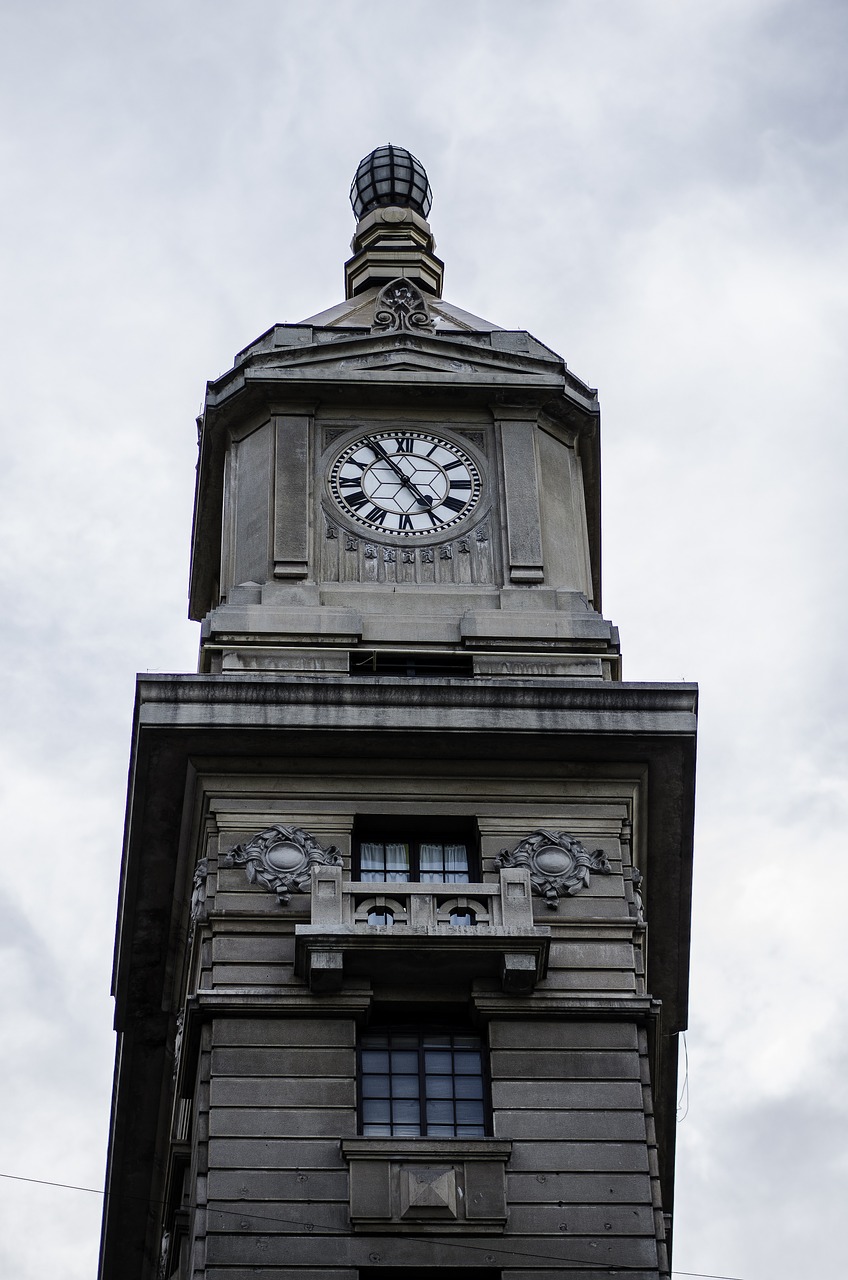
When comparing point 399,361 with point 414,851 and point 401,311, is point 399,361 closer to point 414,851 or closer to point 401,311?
point 401,311

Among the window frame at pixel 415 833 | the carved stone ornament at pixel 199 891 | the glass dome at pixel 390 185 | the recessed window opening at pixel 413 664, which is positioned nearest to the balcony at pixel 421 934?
the window frame at pixel 415 833

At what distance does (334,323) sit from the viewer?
59.8 m

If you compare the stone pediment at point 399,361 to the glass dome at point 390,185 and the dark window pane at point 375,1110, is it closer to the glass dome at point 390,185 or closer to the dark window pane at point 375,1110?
the glass dome at point 390,185

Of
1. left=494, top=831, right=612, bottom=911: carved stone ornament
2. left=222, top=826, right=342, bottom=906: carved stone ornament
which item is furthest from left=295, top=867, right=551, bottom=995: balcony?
left=494, top=831, right=612, bottom=911: carved stone ornament

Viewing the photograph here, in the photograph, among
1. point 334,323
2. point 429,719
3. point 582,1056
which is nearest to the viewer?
point 582,1056

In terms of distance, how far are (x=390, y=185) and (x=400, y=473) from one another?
18189 millimetres

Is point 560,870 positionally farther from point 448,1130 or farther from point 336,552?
point 336,552

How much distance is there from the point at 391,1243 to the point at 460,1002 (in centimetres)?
558

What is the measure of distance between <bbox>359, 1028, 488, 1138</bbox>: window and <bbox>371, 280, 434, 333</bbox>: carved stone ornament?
19.4 meters

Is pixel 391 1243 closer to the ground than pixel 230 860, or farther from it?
closer to the ground

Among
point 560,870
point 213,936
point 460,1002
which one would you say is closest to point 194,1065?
point 213,936

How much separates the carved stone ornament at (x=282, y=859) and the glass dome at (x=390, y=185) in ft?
94.6

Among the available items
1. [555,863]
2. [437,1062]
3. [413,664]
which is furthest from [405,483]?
[437,1062]

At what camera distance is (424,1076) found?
43781 millimetres
